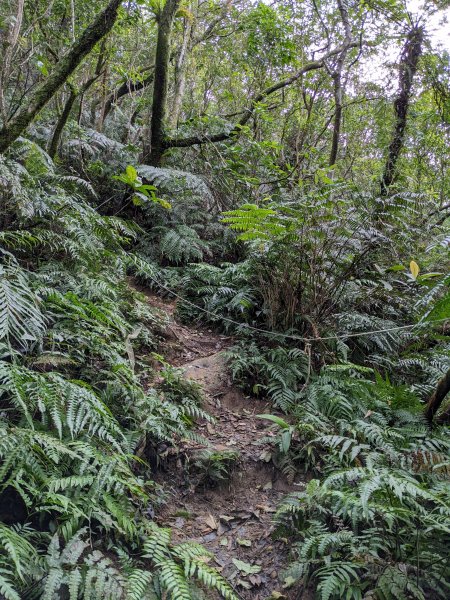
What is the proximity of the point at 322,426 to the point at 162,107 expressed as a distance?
5.94 m

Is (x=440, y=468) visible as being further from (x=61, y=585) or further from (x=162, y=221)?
(x=162, y=221)

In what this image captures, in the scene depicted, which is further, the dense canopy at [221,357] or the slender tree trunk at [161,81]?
the slender tree trunk at [161,81]

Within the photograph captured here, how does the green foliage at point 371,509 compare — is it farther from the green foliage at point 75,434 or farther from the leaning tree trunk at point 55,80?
the leaning tree trunk at point 55,80

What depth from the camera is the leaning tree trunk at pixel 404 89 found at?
6.14 m

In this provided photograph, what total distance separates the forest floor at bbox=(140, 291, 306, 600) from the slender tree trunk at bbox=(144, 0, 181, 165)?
458cm

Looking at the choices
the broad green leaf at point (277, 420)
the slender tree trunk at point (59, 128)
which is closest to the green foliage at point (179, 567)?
the broad green leaf at point (277, 420)

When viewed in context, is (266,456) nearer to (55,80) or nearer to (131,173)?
(131,173)

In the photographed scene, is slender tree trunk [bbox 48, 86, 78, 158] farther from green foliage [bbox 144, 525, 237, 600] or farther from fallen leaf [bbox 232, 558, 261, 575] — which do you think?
fallen leaf [bbox 232, 558, 261, 575]

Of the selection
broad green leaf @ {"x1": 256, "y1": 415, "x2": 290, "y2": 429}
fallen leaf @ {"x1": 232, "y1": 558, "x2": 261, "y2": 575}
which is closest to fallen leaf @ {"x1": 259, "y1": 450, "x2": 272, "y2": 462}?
broad green leaf @ {"x1": 256, "y1": 415, "x2": 290, "y2": 429}

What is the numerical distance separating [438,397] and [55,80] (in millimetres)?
4269

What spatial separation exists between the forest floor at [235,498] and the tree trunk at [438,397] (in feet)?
3.62

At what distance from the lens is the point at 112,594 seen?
163 centimetres

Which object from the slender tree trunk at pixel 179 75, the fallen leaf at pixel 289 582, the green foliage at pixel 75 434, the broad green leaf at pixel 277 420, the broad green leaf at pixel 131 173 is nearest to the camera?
the green foliage at pixel 75 434

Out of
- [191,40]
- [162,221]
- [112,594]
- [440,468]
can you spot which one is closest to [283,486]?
[440,468]
